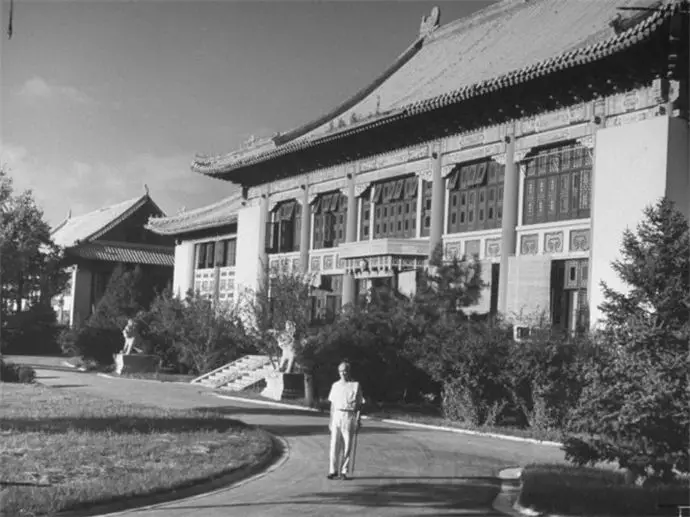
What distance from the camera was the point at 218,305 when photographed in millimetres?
32281

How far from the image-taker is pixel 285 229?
110 ft

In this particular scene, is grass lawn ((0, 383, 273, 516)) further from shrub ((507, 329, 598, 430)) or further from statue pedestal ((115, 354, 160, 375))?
statue pedestal ((115, 354, 160, 375))

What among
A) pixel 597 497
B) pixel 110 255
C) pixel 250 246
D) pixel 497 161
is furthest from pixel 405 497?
pixel 110 255

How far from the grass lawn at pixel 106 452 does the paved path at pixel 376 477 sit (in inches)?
21.1

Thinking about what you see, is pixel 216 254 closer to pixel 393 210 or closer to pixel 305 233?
pixel 305 233

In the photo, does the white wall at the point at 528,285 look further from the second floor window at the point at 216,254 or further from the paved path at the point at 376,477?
the second floor window at the point at 216,254

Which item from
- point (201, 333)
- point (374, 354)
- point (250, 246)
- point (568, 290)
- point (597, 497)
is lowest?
point (597, 497)

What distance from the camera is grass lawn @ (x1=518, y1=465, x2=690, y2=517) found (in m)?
9.11

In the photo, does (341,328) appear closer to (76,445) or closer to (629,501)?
(76,445)

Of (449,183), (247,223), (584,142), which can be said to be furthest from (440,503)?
(247,223)

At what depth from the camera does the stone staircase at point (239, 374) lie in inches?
Answer: 1047

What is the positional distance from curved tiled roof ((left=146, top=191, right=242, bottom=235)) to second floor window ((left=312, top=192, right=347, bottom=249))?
754 centimetres

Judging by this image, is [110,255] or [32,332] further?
[110,255]

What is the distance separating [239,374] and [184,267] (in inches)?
639
